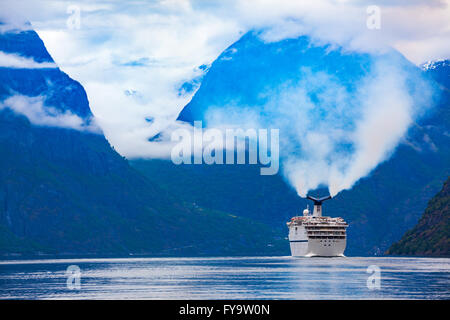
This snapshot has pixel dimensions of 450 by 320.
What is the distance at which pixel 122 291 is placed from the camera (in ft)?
586
